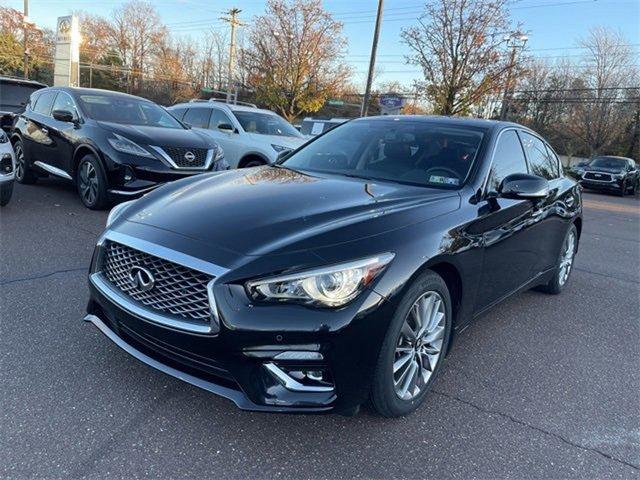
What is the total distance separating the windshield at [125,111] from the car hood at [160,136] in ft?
1.05

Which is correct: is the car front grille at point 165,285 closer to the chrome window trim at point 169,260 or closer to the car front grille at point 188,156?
the chrome window trim at point 169,260

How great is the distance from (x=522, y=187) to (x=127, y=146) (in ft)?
17.6

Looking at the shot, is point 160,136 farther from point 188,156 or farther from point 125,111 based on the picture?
point 125,111

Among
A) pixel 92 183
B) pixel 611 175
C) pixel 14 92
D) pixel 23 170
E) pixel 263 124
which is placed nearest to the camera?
pixel 92 183

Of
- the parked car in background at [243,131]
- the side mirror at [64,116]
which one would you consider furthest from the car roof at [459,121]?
the side mirror at [64,116]

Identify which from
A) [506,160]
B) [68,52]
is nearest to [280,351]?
[506,160]

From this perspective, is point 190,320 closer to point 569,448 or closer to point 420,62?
point 569,448

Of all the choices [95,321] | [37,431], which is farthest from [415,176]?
[37,431]

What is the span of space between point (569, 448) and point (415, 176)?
186cm

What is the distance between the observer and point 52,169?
784cm

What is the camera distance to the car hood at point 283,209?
246 centimetres

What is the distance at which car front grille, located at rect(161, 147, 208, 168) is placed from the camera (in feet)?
Answer: 23.3

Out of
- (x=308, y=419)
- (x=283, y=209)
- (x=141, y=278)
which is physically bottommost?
(x=308, y=419)

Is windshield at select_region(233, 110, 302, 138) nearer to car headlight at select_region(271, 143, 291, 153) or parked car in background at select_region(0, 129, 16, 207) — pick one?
car headlight at select_region(271, 143, 291, 153)
